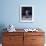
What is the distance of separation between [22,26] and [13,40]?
28.0 inches

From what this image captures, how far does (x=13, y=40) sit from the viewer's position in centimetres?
380

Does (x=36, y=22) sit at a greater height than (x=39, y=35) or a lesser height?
greater

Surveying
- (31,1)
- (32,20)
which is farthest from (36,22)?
(31,1)

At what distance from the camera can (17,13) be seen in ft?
14.0

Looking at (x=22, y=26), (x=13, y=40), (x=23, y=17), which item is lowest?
(x=13, y=40)

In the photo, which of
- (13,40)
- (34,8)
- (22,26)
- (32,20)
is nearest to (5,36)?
(13,40)

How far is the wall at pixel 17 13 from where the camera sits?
4.24m

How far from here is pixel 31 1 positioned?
4.25 meters

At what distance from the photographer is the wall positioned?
424 centimetres

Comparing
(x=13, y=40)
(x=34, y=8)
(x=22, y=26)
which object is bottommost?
(x=13, y=40)

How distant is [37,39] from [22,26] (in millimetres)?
788

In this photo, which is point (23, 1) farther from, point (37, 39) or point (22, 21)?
point (37, 39)

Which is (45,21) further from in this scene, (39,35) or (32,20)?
(39,35)

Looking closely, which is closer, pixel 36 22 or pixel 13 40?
pixel 13 40
